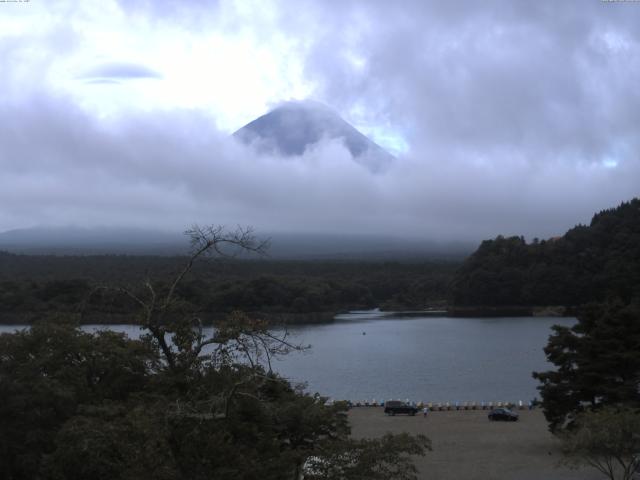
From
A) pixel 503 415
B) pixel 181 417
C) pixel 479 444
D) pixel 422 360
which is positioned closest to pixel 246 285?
pixel 422 360

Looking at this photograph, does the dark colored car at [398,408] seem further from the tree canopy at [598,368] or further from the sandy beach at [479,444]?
the tree canopy at [598,368]

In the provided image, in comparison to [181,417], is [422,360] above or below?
below

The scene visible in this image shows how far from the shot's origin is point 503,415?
57.9ft

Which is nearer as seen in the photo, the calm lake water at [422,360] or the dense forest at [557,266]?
the calm lake water at [422,360]

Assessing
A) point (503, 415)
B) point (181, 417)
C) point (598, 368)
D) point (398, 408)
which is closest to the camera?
point (181, 417)

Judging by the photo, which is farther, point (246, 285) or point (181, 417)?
point (246, 285)

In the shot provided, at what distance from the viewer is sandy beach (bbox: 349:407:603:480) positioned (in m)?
12.1

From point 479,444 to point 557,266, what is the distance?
134 feet

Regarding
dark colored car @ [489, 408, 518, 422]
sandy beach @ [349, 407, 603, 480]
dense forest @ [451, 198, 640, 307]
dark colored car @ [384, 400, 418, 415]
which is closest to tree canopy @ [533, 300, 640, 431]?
sandy beach @ [349, 407, 603, 480]

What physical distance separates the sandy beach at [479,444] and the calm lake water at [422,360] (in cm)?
314

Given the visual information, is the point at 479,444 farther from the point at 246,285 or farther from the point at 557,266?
the point at 557,266

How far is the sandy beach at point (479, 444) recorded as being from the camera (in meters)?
12.1

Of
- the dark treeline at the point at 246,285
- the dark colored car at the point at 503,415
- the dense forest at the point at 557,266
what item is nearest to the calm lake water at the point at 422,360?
the dark treeline at the point at 246,285

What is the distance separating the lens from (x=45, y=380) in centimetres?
826
